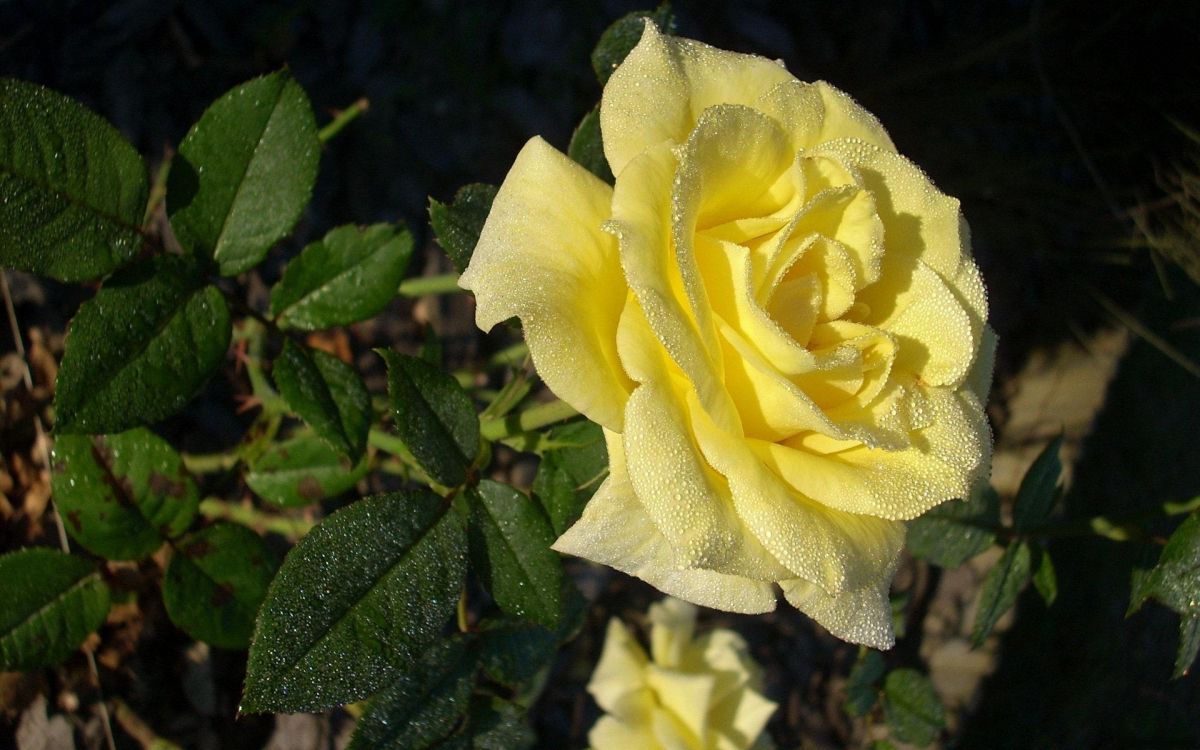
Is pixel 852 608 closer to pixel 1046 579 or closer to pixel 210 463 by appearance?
pixel 1046 579

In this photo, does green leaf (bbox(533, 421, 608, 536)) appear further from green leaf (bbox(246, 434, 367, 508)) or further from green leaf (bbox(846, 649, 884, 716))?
green leaf (bbox(846, 649, 884, 716))

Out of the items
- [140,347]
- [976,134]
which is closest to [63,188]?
[140,347]

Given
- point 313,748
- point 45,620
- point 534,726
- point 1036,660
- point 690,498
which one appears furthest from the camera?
point 1036,660

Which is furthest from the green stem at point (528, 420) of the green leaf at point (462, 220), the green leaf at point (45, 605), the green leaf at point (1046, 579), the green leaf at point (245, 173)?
the green leaf at point (1046, 579)

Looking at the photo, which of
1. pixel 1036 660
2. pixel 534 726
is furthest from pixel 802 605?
pixel 1036 660

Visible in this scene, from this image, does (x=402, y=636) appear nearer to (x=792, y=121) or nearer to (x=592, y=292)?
(x=592, y=292)
